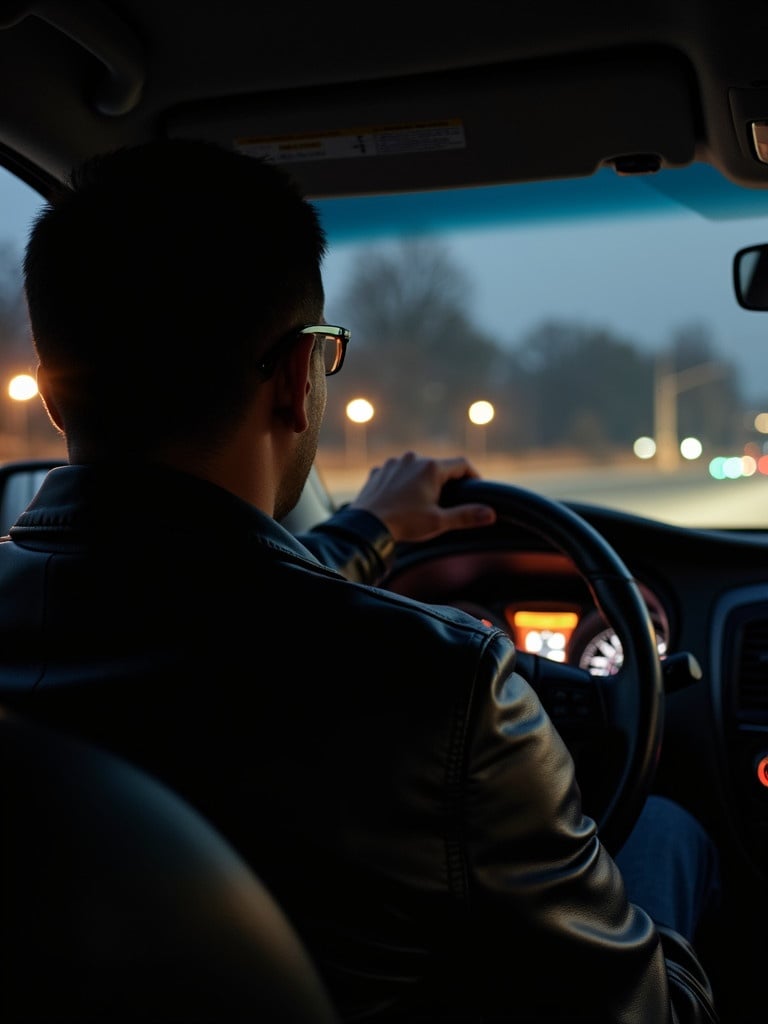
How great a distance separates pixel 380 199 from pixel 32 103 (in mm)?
1013

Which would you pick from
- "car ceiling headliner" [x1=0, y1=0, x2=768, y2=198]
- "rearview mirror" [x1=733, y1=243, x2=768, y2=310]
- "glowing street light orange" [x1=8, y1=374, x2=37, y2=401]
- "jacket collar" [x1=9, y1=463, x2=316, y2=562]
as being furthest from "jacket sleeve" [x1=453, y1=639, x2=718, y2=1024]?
"rearview mirror" [x1=733, y1=243, x2=768, y2=310]

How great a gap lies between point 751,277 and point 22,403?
2037mm

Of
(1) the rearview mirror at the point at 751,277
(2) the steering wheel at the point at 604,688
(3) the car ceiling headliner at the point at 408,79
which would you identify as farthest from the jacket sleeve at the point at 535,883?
(1) the rearview mirror at the point at 751,277

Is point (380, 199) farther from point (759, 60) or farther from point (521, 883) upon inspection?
point (521, 883)

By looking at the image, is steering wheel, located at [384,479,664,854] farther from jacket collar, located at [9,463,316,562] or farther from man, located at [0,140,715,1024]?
jacket collar, located at [9,463,316,562]

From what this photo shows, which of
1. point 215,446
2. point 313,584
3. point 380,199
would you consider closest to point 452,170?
point 380,199

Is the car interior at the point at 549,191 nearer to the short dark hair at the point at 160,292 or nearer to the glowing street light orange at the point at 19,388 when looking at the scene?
the glowing street light orange at the point at 19,388

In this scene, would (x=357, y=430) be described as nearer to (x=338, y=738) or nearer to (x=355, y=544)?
(x=355, y=544)

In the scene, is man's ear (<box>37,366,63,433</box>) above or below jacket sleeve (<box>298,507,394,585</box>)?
above

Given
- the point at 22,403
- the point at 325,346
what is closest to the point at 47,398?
the point at 325,346

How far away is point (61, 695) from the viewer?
1181 millimetres

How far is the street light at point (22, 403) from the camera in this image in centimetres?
254

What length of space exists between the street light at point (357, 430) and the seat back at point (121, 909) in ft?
7.94

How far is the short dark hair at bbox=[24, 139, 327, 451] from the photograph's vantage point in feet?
4.25
